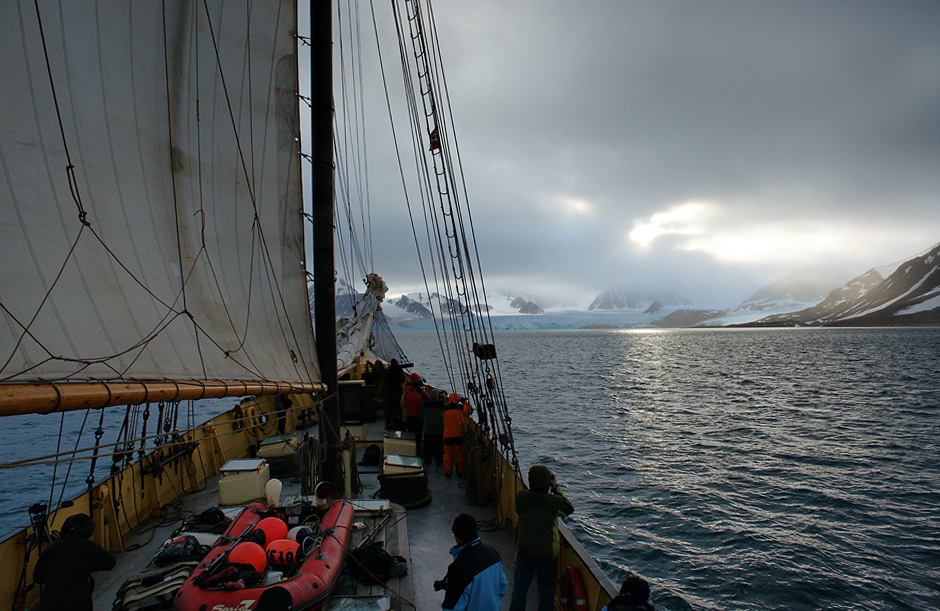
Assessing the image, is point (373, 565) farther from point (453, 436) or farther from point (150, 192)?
point (150, 192)

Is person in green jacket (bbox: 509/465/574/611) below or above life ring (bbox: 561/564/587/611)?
above

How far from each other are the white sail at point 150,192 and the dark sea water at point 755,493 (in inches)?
365

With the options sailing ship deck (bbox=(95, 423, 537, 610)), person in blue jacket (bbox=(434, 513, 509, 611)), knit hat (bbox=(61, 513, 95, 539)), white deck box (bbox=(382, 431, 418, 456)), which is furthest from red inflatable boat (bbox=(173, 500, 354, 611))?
white deck box (bbox=(382, 431, 418, 456))

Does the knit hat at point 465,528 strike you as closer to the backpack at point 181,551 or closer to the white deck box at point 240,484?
the backpack at point 181,551

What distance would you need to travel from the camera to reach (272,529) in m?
4.92

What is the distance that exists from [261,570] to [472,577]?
2217mm

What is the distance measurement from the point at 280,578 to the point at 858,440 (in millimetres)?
26545

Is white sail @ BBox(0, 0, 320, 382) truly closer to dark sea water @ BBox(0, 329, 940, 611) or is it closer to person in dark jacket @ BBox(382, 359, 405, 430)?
person in dark jacket @ BBox(382, 359, 405, 430)

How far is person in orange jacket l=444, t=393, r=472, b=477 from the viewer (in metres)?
9.02

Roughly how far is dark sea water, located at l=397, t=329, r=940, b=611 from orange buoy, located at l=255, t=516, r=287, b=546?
294 inches

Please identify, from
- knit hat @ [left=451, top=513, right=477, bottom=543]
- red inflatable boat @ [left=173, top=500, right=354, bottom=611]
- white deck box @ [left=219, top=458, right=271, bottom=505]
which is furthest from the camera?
white deck box @ [left=219, top=458, right=271, bottom=505]

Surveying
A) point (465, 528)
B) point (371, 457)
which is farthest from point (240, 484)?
point (465, 528)

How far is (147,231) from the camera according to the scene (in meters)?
3.96

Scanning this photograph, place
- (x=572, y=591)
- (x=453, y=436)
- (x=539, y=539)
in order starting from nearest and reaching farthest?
(x=539, y=539)
(x=572, y=591)
(x=453, y=436)
